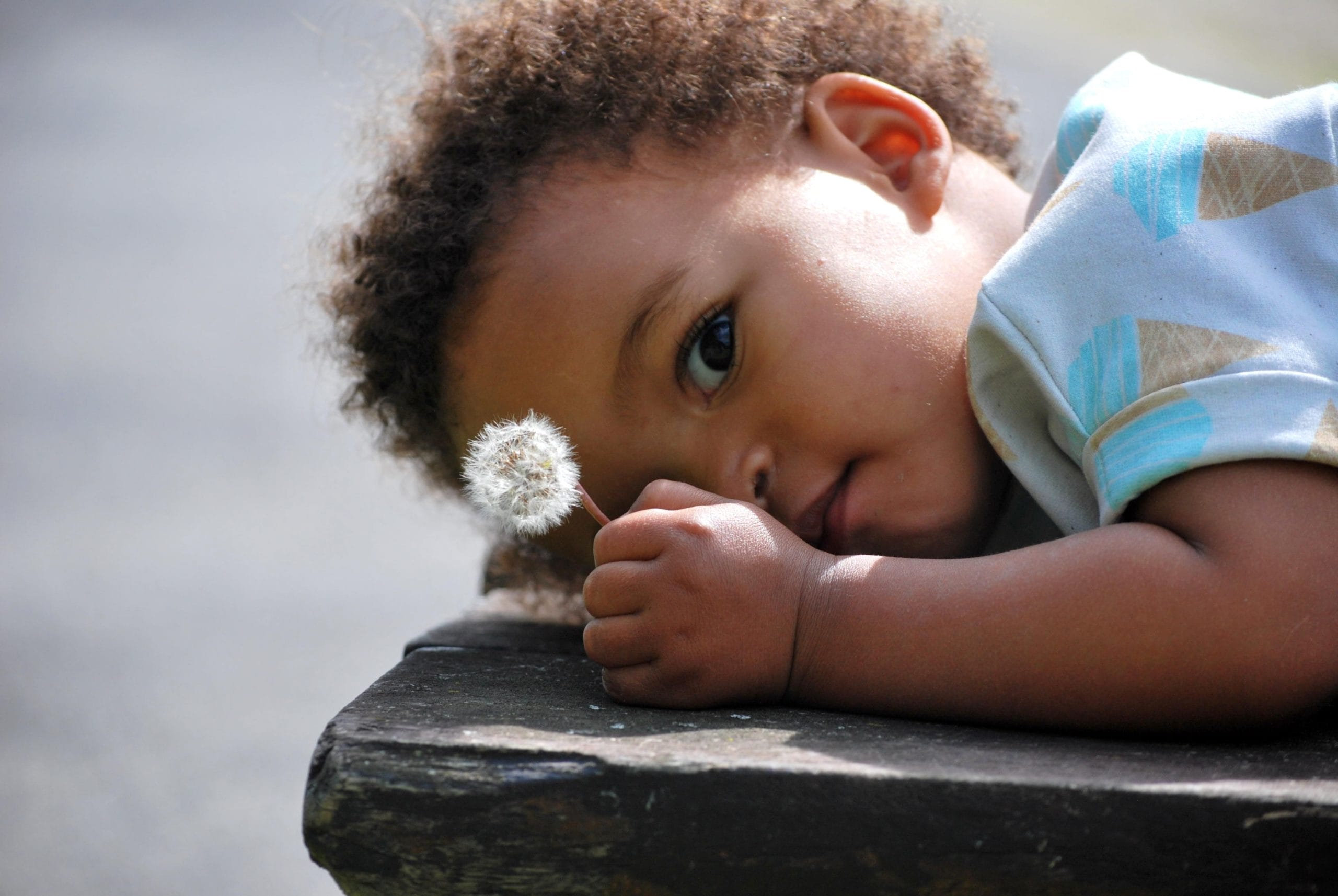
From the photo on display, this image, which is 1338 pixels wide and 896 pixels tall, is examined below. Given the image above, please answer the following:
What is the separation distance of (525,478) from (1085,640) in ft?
2.00

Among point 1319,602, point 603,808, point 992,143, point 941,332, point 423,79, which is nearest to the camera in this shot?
point 603,808

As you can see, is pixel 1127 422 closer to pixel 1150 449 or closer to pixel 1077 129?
pixel 1150 449

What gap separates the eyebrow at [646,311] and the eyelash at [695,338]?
4 centimetres

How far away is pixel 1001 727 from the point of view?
1101mm

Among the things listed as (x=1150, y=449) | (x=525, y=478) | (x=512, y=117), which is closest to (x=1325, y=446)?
(x=1150, y=449)

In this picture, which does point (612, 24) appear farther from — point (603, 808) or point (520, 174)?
point (603, 808)

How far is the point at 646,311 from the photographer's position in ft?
4.65

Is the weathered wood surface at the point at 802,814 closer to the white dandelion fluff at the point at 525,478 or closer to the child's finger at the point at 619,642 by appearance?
the child's finger at the point at 619,642

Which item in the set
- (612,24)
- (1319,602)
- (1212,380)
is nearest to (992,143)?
(612,24)

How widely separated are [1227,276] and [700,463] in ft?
2.02

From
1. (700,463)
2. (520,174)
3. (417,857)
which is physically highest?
(520,174)

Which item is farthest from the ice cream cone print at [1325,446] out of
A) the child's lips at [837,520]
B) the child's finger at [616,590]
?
→ the child's finger at [616,590]

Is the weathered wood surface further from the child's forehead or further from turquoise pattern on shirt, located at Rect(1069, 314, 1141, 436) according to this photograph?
the child's forehead

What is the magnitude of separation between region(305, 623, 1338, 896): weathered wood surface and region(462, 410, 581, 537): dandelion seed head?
1.08 ft
